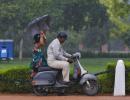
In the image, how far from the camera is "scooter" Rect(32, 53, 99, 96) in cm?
1400

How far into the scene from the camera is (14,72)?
14.7m

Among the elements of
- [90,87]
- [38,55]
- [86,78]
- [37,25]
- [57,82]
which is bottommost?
[90,87]

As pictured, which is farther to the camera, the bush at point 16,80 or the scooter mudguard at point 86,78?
the bush at point 16,80

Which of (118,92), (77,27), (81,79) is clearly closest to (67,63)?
(81,79)

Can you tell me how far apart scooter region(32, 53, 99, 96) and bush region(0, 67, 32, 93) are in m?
0.57

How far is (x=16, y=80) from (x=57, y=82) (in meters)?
1.31

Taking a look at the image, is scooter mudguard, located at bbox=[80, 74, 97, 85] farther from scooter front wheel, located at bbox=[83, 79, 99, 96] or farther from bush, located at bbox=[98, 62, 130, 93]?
bush, located at bbox=[98, 62, 130, 93]

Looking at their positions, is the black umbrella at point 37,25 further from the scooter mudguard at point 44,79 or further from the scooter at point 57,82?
the scooter mudguard at point 44,79

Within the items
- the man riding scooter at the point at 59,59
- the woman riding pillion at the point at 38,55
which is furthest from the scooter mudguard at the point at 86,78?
the woman riding pillion at the point at 38,55

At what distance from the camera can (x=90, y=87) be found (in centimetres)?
1402

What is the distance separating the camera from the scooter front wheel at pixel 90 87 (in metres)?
14.0

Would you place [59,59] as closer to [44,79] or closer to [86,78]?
[44,79]

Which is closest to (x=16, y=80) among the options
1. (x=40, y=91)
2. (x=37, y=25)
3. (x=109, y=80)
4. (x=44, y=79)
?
(x=40, y=91)

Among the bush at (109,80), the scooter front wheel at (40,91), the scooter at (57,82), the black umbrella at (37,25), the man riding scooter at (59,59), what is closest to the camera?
the man riding scooter at (59,59)
